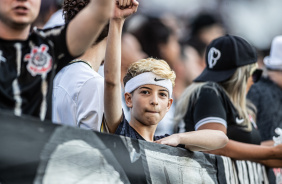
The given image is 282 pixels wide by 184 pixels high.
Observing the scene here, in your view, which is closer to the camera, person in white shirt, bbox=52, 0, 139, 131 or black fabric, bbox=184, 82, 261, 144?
person in white shirt, bbox=52, 0, 139, 131

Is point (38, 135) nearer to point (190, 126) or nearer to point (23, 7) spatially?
point (23, 7)

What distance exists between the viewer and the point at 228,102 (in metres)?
3.76

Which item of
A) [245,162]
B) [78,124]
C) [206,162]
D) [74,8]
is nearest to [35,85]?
[78,124]

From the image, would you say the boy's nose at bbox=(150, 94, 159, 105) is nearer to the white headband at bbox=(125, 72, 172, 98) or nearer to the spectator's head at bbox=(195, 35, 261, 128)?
the white headband at bbox=(125, 72, 172, 98)

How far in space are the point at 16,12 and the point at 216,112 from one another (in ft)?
5.89

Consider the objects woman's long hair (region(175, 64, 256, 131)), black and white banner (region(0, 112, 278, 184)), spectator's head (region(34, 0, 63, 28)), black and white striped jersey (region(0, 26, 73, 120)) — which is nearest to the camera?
black and white banner (region(0, 112, 278, 184))

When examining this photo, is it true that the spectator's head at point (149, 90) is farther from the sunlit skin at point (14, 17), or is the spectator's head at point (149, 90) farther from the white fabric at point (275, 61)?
the white fabric at point (275, 61)

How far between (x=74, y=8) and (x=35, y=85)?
2.92 feet

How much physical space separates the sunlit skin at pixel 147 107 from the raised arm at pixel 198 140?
5.2 inches

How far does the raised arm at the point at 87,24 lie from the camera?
80.3 inches

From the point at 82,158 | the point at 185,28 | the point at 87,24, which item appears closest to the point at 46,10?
the point at 87,24

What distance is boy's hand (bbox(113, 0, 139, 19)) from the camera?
246 cm

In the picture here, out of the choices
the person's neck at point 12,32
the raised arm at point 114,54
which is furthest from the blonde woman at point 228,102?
the person's neck at point 12,32

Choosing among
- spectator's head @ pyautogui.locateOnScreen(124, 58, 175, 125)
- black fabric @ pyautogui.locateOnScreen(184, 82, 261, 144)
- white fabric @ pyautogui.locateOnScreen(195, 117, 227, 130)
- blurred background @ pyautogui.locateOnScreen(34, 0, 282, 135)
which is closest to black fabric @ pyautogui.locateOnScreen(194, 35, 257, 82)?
black fabric @ pyautogui.locateOnScreen(184, 82, 261, 144)
